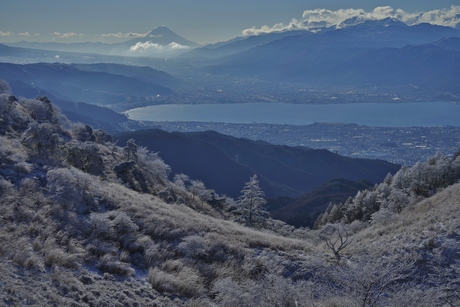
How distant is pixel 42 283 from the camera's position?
6.96 metres

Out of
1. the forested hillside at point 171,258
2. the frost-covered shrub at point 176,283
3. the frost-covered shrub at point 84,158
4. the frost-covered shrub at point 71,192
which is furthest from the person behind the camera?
the frost-covered shrub at point 84,158

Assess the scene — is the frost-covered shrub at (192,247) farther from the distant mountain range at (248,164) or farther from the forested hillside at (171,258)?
the distant mountain range at (248,164)

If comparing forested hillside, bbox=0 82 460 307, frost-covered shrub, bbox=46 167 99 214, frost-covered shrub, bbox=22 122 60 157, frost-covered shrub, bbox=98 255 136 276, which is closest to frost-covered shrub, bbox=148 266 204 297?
forested hillside, bbox=0 82 460 307

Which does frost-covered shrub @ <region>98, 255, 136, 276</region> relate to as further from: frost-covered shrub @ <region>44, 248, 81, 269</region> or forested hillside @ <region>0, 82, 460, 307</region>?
frost-covered shrub @ <region>44, 248, 81, 269</region>

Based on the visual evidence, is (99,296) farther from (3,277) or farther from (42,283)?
(3,277)

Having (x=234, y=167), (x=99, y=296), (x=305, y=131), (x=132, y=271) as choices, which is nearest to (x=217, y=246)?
(x=132, y=271)

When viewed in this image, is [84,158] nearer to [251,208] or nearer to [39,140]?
[39,140]

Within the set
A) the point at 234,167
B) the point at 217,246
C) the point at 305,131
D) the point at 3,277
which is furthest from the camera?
the point at 305,131

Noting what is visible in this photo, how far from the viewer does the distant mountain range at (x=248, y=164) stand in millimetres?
84812

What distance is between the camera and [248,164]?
9975 centimetres

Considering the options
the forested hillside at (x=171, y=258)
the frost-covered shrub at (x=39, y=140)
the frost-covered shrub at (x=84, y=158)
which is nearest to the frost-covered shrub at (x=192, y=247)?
the forested hillside at (x=171, y=258)

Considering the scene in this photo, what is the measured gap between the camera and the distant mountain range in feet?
278

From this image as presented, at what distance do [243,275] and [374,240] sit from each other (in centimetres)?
631

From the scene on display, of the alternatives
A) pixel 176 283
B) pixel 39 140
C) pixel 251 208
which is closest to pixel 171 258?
pixel 176 283
